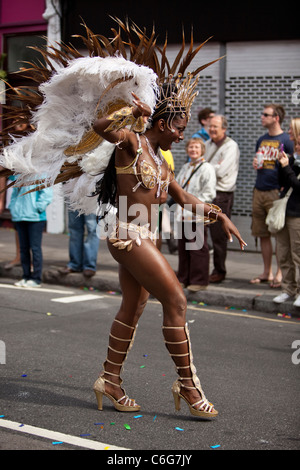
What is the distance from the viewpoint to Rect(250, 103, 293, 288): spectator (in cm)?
895

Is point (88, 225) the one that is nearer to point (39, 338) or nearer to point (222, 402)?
point (39, 338)

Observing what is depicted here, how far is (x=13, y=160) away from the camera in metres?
4.85

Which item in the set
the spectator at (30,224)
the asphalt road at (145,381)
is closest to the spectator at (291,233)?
the asphalt road at (145,381)

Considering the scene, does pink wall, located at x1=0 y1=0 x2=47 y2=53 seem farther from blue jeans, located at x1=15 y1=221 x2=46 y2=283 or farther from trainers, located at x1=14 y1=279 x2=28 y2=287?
trainers, located at x1=14 y1=279 x2=28 y2=287

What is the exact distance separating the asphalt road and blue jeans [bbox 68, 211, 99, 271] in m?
1.47

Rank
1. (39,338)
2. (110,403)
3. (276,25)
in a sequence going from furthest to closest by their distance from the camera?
(276,25)
(39,338)
(110,403)

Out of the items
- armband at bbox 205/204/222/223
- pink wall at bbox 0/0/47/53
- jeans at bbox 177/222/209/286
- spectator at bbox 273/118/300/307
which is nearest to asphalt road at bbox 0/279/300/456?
spectator at bbox 273/118/300/307

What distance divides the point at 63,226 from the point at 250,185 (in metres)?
4.03

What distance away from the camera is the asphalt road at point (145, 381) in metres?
4.10

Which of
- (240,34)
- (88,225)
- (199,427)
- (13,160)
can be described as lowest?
(199,427)

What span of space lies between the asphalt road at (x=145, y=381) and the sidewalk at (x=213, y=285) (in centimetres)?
24

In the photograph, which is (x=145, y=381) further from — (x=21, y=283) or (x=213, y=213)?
(x=21, y=283)

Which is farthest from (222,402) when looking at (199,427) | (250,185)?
(250,185)

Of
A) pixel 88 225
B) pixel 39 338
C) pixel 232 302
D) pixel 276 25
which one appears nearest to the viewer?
pixel 39 338
